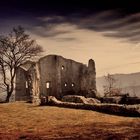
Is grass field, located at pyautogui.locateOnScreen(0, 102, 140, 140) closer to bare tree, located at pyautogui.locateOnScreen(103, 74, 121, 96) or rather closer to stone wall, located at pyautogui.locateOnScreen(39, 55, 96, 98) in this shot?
stone wall, located at pyautogui.locateOnScreen(39, 55, 96, 98)

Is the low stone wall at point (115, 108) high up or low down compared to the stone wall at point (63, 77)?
down

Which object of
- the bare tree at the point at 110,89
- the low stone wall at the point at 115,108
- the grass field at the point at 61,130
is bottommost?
the grass field at the point at 61,130

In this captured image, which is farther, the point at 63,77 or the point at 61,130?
the point at 63,77

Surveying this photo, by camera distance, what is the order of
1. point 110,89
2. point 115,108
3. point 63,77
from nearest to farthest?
point 115,108
point 63,77
point 110,89

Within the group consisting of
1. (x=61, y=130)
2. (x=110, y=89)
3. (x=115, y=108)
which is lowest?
(x=61, y=130)

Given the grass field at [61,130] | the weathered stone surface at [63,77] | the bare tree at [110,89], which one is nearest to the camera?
the grass field at [61,130]

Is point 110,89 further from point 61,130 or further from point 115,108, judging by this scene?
point 61,130

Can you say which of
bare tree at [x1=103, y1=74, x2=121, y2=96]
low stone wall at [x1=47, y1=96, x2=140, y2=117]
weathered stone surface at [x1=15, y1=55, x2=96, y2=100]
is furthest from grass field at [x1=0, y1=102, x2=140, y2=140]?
bare tree at [x1=103, y1=74, x2=121, y2=96]

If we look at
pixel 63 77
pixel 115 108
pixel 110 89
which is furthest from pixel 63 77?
pixel 115 108

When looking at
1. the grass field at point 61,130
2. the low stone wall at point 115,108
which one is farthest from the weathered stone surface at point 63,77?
the grass field at point 61,130

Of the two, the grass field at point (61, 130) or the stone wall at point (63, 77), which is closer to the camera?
the grass field at point (61, 130)

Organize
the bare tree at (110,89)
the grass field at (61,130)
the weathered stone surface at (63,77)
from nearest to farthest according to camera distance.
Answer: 1. the grass field at (61,130)
2. the weathered stone surface at (63,77)
3. the bare tree at (110,89)

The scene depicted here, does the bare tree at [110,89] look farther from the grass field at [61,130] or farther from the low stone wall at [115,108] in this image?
the grass field at [61,130]

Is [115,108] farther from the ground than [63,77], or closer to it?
closer to it
